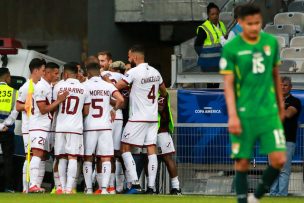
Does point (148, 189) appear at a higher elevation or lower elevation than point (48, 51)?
lower

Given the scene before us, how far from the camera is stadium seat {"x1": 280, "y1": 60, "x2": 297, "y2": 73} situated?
22.3 metres

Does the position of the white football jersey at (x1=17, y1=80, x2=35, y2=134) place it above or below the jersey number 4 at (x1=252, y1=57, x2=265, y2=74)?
below

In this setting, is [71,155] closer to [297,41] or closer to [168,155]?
[168,155]

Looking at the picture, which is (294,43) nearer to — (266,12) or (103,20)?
(266,12)

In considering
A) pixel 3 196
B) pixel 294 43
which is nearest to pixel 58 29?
pixel 294 43

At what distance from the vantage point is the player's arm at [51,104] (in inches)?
727

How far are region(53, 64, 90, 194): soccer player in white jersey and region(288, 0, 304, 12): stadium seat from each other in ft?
34.9

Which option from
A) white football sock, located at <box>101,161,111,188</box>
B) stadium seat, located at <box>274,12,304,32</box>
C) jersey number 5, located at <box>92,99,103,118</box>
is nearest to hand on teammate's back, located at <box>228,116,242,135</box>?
white football sock, located at <box>101,161,111,188</box>

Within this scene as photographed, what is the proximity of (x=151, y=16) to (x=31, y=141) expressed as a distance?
1184cm

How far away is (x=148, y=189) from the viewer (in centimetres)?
1884

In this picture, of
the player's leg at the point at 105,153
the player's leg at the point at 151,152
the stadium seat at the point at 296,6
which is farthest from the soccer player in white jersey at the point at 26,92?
the stadium seat at the point at 296,6

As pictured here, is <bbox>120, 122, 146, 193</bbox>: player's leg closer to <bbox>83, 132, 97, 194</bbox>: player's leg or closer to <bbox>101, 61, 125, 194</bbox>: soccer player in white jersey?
<bbox>101, 61, 125, 194</bbox>: soccer player in white jersey

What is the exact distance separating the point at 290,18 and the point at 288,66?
13.9 feet

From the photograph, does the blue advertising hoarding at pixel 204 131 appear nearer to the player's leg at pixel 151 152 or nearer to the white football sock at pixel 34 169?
the player's leg at pixel 151 152
